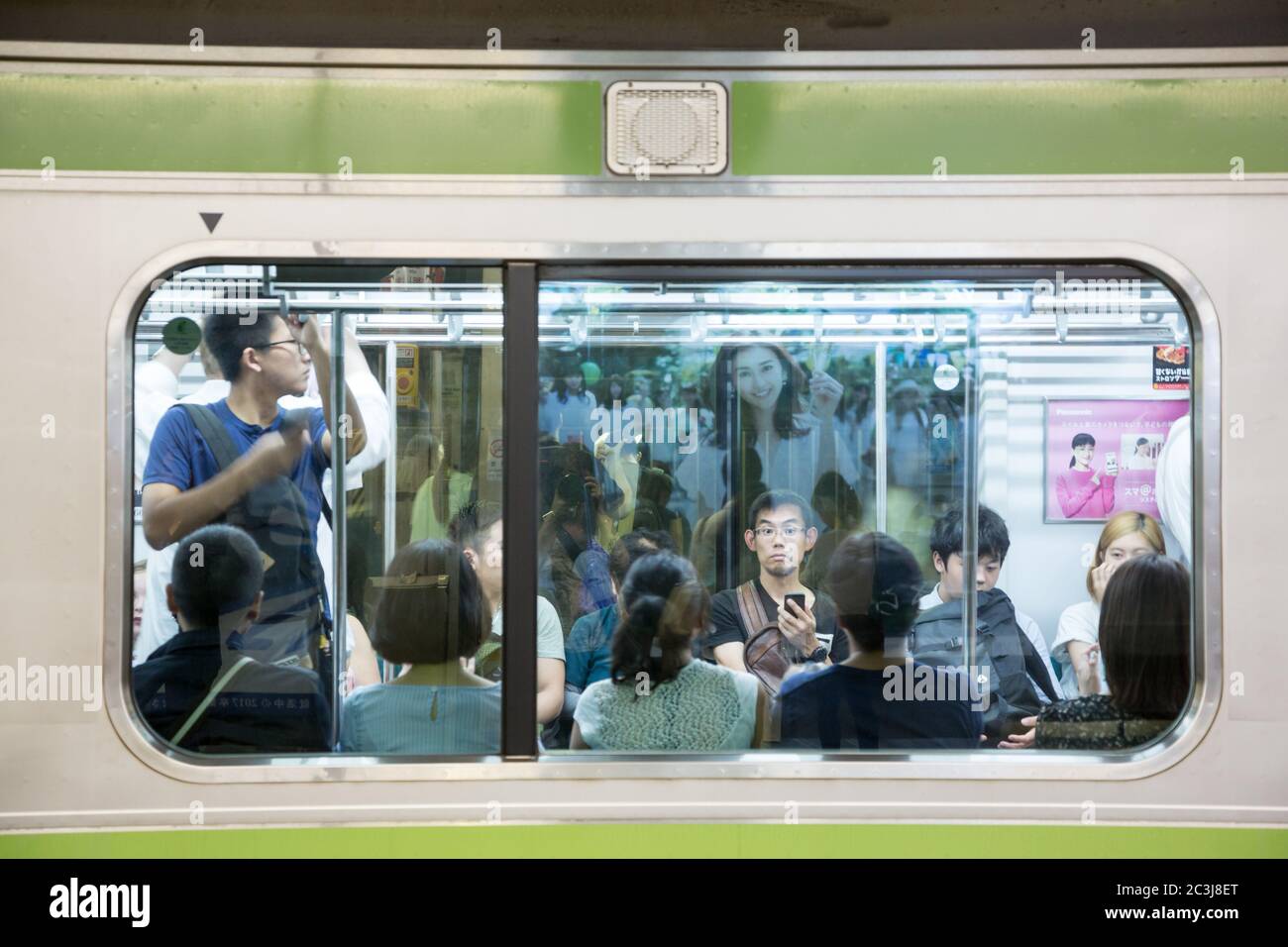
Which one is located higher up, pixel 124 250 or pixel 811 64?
pixel 811 64

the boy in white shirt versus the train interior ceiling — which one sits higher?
the train interior ceiling

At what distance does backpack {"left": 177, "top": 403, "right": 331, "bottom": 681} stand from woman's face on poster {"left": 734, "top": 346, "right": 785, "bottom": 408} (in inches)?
39.5

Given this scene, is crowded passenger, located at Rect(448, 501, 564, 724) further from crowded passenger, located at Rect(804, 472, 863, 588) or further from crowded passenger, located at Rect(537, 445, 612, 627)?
crowded passenger, located at Rect(804, 472, 863, 588)

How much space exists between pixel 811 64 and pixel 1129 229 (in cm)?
77

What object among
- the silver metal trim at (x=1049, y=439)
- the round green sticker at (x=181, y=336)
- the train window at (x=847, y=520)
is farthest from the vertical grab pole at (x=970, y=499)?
the round green sticker at (x=181, y=336)

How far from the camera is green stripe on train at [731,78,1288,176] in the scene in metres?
2.56

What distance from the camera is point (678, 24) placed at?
2.58 meters

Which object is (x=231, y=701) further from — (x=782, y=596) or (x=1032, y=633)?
(x=1032, y=633)

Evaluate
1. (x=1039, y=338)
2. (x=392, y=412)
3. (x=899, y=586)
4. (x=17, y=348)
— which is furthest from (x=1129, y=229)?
(x=17, y=348)

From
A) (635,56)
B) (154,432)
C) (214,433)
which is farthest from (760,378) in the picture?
(154,432)

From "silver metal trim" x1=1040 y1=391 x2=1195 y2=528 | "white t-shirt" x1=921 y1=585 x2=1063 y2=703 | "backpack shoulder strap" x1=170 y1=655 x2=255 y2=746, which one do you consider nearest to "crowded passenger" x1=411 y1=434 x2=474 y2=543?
"backpack shoulder strap" x1=170 y1=655 x2=255 y2=746

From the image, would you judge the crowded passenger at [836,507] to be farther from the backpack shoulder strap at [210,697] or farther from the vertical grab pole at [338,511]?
the backpack shoulder strap at [210,697]

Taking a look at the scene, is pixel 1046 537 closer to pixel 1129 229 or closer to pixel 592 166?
pixel 1129 229

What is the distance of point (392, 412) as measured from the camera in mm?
2613
